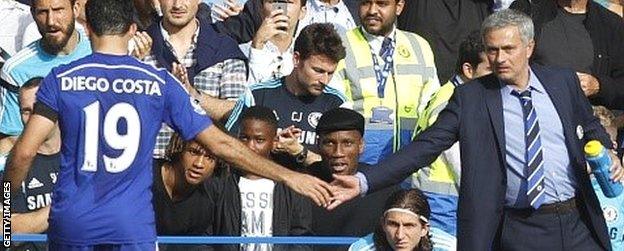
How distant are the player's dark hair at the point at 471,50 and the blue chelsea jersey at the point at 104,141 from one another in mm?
3169

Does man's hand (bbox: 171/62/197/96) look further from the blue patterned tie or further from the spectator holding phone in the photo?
the blue patterned tie

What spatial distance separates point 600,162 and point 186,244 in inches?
110

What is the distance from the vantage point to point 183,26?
38.5 feet

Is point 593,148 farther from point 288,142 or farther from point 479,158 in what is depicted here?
point 288,142

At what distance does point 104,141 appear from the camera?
350 inches

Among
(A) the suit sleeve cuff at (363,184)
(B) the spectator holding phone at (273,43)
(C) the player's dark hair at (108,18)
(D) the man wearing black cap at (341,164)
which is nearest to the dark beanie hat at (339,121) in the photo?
(D) the man wearing black cap at (341,164)

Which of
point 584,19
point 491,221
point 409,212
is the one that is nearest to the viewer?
point 491,221

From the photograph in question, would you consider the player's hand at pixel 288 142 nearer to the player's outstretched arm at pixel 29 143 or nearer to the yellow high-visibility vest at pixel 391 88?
the yellow high-visibility vest at pixel 391 88

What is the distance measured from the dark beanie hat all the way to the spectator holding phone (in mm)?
746

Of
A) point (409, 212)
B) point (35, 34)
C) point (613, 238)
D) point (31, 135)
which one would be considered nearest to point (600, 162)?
point (409, 212)

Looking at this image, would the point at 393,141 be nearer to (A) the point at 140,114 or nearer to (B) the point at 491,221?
(B) the point at 491,221

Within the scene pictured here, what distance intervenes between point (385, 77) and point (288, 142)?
1001 mm

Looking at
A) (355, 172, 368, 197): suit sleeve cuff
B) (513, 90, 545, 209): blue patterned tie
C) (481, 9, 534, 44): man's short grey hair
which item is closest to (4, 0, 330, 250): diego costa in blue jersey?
(355, 172, 368, 197): suit sleeve cuff

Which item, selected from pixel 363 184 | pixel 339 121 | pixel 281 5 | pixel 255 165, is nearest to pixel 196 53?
pixel 281 5
